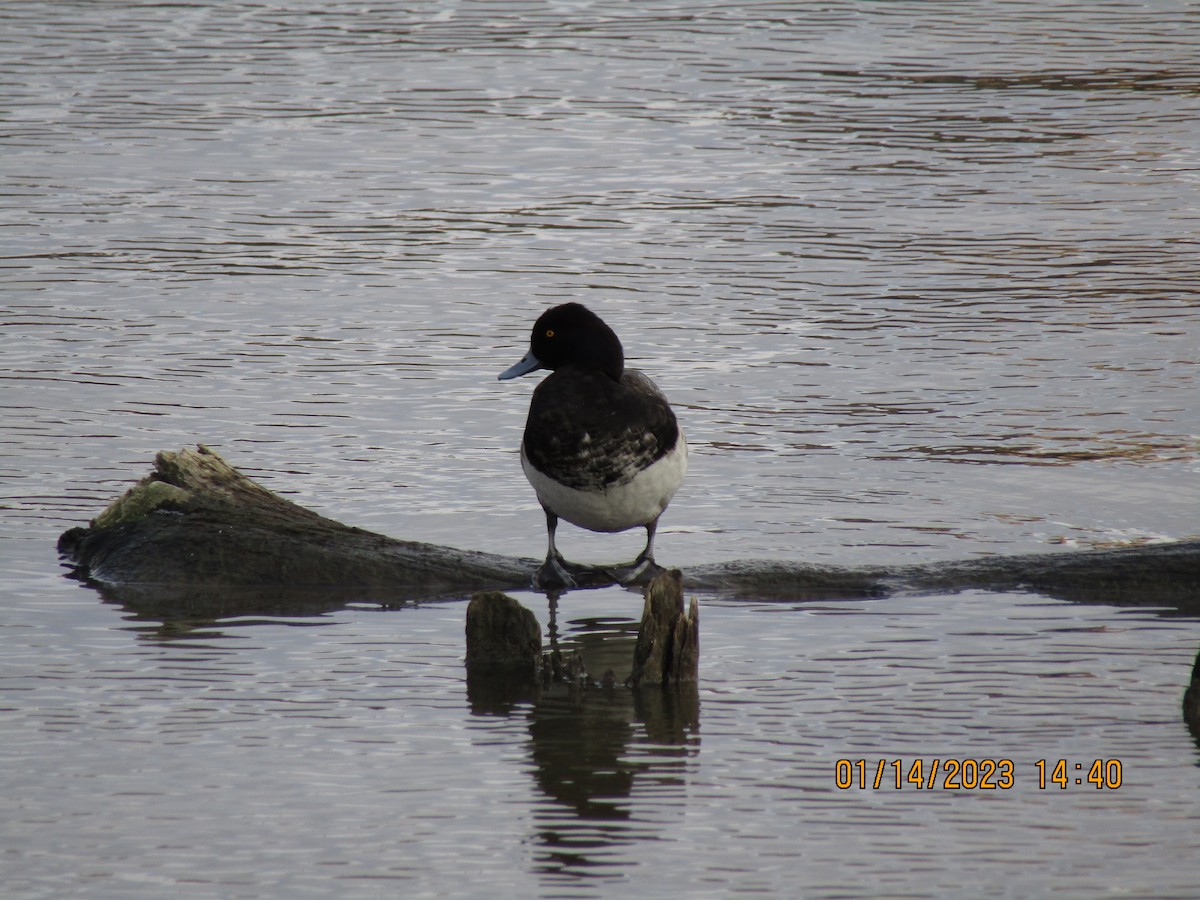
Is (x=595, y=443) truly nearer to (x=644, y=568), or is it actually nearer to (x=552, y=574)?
(x=552, y=574)

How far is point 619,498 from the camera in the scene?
8.36 m

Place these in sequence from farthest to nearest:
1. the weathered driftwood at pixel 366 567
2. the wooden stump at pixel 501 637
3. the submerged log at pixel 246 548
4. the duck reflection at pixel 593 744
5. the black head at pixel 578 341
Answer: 1. the black head at pixel 578 341
2. the submerged log at pixel 246 548
3. the weathered driftwood at pixel 366 567
4. the wooden stump at pixel 501 637
5. the duck reflection at pixel 593 744

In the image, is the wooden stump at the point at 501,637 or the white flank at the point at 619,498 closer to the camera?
the wooden stump at the point at 501,637

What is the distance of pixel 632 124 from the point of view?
2183cm

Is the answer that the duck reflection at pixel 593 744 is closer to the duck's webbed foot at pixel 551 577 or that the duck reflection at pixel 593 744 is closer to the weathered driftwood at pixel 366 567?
the duck's webbed foot at pixel 551 577

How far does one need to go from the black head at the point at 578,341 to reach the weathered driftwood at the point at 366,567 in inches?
39.0

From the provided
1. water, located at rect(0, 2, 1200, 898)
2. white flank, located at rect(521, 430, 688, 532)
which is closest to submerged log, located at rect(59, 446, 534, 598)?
water, located at rect(0, 2, 1200, 898)

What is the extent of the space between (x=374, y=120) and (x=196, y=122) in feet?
6.95

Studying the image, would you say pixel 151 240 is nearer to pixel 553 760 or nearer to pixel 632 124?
pixel 632 124

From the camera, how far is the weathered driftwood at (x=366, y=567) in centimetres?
827

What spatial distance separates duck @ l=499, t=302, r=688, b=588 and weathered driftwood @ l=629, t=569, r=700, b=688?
1111 millimetres

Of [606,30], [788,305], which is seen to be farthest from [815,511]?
[606,30]
